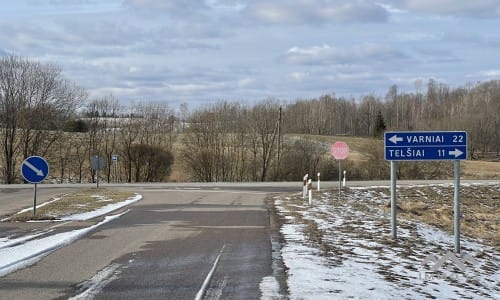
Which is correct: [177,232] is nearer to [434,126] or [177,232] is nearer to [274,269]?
[274,269]

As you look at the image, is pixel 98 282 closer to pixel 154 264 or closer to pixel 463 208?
pixel 154 264

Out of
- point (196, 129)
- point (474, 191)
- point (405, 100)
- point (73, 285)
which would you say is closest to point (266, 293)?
point (73, 285)

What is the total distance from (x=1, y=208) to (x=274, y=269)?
17273 millimetres

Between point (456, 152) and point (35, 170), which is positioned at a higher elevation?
point (456, 152)

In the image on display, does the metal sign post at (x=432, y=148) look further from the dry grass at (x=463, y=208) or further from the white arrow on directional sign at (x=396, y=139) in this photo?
the dry grass at (x=463, y=208)

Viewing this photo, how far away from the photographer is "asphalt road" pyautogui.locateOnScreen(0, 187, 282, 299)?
23.7 ft

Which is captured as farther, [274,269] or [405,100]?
[405,100]

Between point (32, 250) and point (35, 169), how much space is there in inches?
223

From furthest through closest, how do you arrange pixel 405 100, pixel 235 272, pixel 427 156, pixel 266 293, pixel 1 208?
pixel 405 100, pixel 1 208, pixel 427 156, pixel 235 272, pixel 266 293

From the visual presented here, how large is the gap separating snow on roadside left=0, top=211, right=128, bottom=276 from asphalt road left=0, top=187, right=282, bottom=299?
209mm

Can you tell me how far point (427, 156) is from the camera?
1205 cm

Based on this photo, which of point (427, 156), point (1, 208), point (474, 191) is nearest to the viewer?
point (427, 156)

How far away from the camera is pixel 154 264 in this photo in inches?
360

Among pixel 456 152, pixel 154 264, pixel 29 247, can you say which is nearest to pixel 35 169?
pixel 29 247
